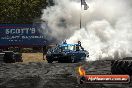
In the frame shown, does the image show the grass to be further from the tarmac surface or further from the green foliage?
the green foliage

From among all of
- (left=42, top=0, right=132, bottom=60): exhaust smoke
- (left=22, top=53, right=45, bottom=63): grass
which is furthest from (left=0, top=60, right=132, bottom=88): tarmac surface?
(left=22, top=53, right=45, bottom=63): grass

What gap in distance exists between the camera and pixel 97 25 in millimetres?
42188

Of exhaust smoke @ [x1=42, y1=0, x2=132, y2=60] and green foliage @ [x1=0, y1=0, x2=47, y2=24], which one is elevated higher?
green foliage @ [x1=0, y1=0, x2=47, y2=24]

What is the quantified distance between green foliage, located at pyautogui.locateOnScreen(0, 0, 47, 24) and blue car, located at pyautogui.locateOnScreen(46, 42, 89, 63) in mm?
30939

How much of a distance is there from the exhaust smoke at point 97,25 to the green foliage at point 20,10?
14.1 metres

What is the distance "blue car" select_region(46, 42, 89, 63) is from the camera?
106ft

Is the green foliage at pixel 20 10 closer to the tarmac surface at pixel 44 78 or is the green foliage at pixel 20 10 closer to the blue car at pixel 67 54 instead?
the blue car at pixel 67 54

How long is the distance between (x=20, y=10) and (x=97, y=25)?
79.3 feet

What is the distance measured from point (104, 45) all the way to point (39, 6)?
29700 millimetres

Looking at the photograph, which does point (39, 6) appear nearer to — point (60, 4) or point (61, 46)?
point (60, 4)

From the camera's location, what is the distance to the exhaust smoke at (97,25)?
117ft

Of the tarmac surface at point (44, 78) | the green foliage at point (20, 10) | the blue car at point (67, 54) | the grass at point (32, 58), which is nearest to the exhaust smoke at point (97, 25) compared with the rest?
the blue car at point (67, 54)

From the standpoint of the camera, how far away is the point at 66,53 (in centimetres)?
3222

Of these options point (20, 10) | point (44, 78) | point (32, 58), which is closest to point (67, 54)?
point (32, 58)
